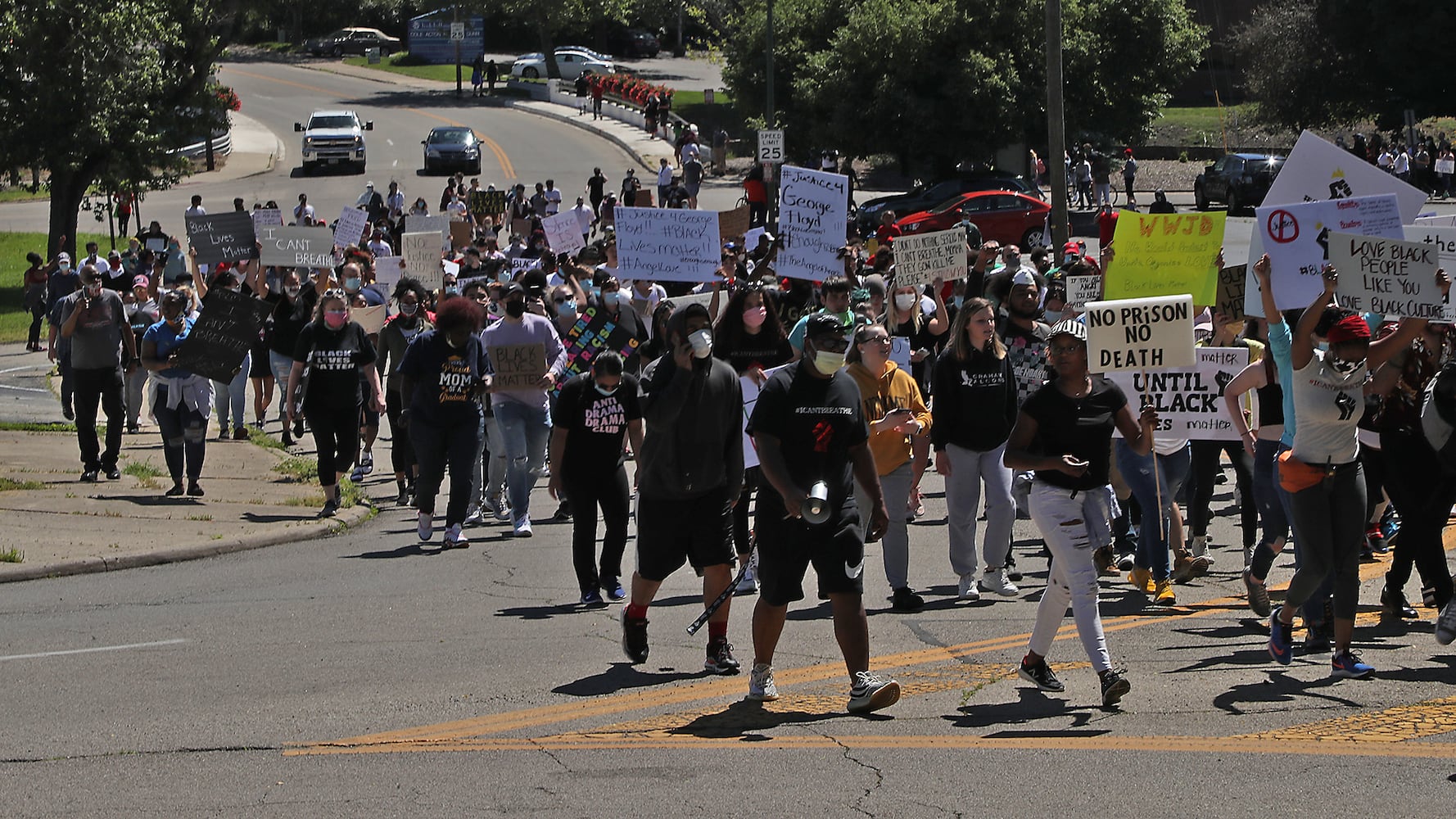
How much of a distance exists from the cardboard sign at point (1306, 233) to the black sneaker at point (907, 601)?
2.60m

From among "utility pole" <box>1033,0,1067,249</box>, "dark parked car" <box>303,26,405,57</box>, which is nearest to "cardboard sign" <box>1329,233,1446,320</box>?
"utility pole" <box>1033,0,1067,249</box>

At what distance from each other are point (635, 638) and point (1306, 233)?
4643mm

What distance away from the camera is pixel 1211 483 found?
1066 cm

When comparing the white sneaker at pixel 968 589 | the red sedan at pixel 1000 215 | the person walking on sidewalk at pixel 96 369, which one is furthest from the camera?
the red sedan at pixel 1000 215

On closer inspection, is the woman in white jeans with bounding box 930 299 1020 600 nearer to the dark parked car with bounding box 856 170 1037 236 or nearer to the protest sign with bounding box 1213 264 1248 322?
the protest sign with bounding box 1213 264 1248 322

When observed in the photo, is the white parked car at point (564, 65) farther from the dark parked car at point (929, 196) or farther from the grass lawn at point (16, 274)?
the dark parked car at point (929, 196)

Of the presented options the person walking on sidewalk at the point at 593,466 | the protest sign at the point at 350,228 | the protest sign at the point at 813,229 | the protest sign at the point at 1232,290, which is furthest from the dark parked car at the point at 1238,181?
the person walking on sidewalk at the point at 593,466

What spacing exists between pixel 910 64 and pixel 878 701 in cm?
4171

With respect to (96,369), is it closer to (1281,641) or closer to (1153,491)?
(1153,491)

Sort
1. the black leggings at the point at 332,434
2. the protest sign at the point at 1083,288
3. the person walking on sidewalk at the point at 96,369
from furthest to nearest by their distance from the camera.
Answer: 1. the person walking on sidewalk at the point at 96,369
2. the protest sign at the point at 1083,288
3. the black leggings at the point at 332,434

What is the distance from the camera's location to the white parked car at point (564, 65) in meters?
79.6

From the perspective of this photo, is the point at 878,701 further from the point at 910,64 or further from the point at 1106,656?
the point at 910,64

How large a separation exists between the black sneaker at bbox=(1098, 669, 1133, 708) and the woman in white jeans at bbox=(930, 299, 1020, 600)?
2.60 metres

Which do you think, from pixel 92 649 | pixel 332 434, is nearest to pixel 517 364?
pixel 332 434
